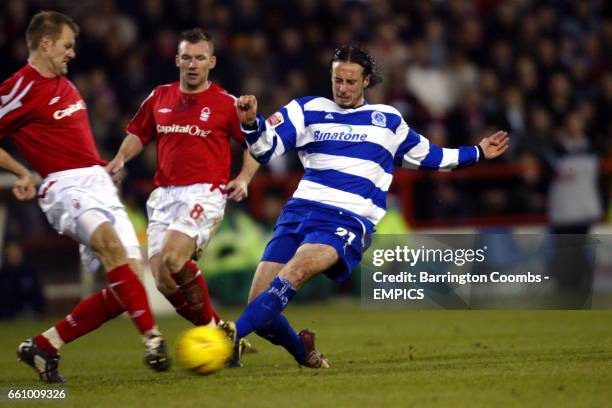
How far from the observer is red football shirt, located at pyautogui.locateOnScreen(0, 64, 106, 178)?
747cm

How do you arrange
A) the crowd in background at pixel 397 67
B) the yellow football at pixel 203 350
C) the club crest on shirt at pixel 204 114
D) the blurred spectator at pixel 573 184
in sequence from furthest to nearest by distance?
the blurred spectator at pixel 573 184, the crowd in background at pixel 397 67, the club crest on shirt at pixel 204 114, the yellow football at pixel 203 350

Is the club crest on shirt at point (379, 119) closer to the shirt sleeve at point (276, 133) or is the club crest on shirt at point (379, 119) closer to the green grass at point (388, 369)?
the shirt sleeve at point (276, 133)

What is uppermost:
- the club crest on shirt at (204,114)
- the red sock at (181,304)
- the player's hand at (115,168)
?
the club crest on shirt at (204,114)

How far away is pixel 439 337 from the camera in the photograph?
9812 millimetres

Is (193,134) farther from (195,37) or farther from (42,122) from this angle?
(42,122)

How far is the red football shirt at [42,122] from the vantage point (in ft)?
24.5

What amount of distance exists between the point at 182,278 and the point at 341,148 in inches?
58.6

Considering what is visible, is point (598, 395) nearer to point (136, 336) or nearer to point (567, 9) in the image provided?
point (136, 336)

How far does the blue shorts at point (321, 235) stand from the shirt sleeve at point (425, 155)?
627 millimetres

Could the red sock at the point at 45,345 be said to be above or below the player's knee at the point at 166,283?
below

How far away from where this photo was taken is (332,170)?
7.63 meters

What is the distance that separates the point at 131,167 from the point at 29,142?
20.8 feet

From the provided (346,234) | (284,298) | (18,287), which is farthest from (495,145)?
(18,287)

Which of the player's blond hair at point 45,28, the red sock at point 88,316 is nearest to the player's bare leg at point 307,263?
the red sock at point 88,316
